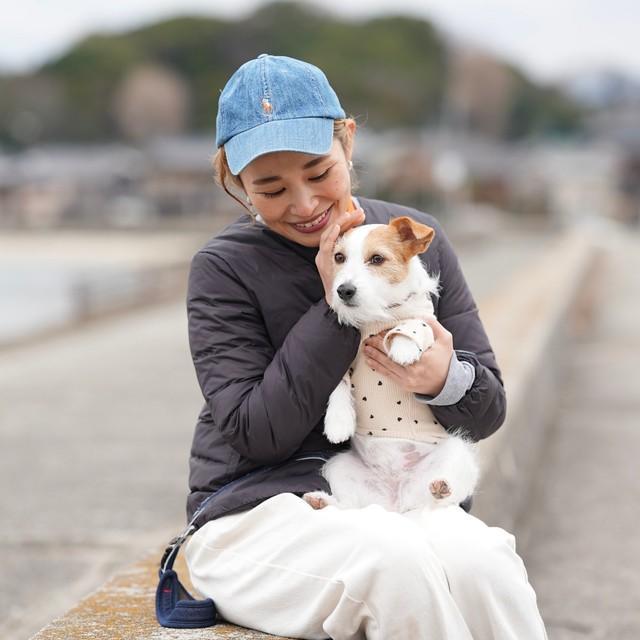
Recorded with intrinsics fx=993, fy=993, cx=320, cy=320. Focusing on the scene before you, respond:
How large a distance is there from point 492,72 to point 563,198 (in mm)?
20249

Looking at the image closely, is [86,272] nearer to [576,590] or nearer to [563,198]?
[576,590]

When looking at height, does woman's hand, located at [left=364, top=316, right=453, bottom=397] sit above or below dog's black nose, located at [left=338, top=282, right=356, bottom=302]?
below

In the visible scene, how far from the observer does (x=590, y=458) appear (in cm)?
586

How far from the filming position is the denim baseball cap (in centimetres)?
246

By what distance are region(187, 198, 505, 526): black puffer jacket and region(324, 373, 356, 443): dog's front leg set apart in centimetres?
4

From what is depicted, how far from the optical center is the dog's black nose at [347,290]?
7.62 feet

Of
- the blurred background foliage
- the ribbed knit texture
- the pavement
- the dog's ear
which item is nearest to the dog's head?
the dog's ear

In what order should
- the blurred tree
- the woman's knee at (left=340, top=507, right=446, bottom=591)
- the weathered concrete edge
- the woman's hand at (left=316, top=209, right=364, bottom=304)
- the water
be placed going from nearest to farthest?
1. the woman's knee at (left=340, top=507, right=446, bottom=591)
2. the woman's hand at (left=316, top=209, right=364, bottom=304)
3. the weathered concrete edge
4. the water
5. the blurred tree

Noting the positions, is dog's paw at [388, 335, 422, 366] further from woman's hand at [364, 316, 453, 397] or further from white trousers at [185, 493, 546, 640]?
white trousers at [185, 493, 546, 640]

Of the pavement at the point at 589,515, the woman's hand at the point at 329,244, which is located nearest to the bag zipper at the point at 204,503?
the woman's hand at the point at 329,244

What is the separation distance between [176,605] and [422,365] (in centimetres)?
89

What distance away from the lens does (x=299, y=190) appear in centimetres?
254

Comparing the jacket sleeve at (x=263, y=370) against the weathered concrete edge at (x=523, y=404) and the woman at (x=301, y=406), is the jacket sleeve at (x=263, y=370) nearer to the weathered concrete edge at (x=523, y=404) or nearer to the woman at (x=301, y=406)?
the woman at (x=301, y=406)

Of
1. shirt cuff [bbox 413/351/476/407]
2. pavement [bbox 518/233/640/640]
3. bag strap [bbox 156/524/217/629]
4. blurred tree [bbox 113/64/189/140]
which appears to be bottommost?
blurred tree [bbox 113/64/189/140]
